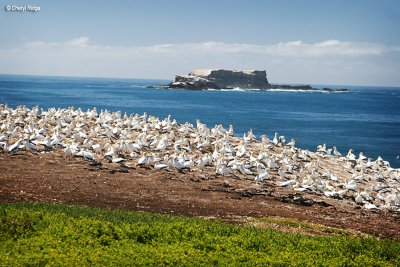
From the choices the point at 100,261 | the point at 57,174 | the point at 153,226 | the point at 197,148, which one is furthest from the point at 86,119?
the point at 100,261

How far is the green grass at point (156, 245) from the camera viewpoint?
34.8 feet

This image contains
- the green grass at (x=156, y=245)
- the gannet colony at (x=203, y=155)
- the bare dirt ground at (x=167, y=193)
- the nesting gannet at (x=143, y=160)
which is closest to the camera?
the green grass at (x=156, y=245)

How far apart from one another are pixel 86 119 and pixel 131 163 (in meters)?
14.2

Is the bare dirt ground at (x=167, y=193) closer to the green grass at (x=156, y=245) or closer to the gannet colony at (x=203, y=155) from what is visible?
the gannet colony at (x=203, y=155)

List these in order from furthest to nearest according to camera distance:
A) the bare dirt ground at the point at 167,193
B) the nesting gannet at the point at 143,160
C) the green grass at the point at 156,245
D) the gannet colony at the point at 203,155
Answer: the gannet colony at the point at 203,155
the nesting gannet at the point at 143,160
the bare dirt ground at the point at 167,193
the green grass at the point at 156,245

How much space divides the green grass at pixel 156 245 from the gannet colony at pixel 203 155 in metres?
11.8

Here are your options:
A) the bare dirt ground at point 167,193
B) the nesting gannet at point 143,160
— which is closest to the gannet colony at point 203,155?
the nesting gannet at point 143,160

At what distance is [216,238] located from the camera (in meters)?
12.6

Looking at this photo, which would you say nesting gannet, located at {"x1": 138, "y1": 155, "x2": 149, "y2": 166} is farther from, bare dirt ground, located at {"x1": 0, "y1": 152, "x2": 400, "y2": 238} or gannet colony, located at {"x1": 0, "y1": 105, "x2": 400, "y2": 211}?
bare dirt ground, located at {"x1": 0, "y1": 152, "x2": 400, "y2": 238}

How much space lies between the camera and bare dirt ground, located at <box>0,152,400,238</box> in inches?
747

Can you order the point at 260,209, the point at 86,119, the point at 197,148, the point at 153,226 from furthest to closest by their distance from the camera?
1. the point at 86,119
2. the point at 197,148
3. the point at 260,209
4. the point at 153,226

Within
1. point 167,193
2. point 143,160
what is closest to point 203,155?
point 143,160

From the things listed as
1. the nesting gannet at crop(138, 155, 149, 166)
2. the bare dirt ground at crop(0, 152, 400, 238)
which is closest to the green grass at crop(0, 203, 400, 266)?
the bare dirt ground at crop(0, 152, 400, 238)

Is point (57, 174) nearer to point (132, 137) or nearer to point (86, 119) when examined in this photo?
point (132, 137)
